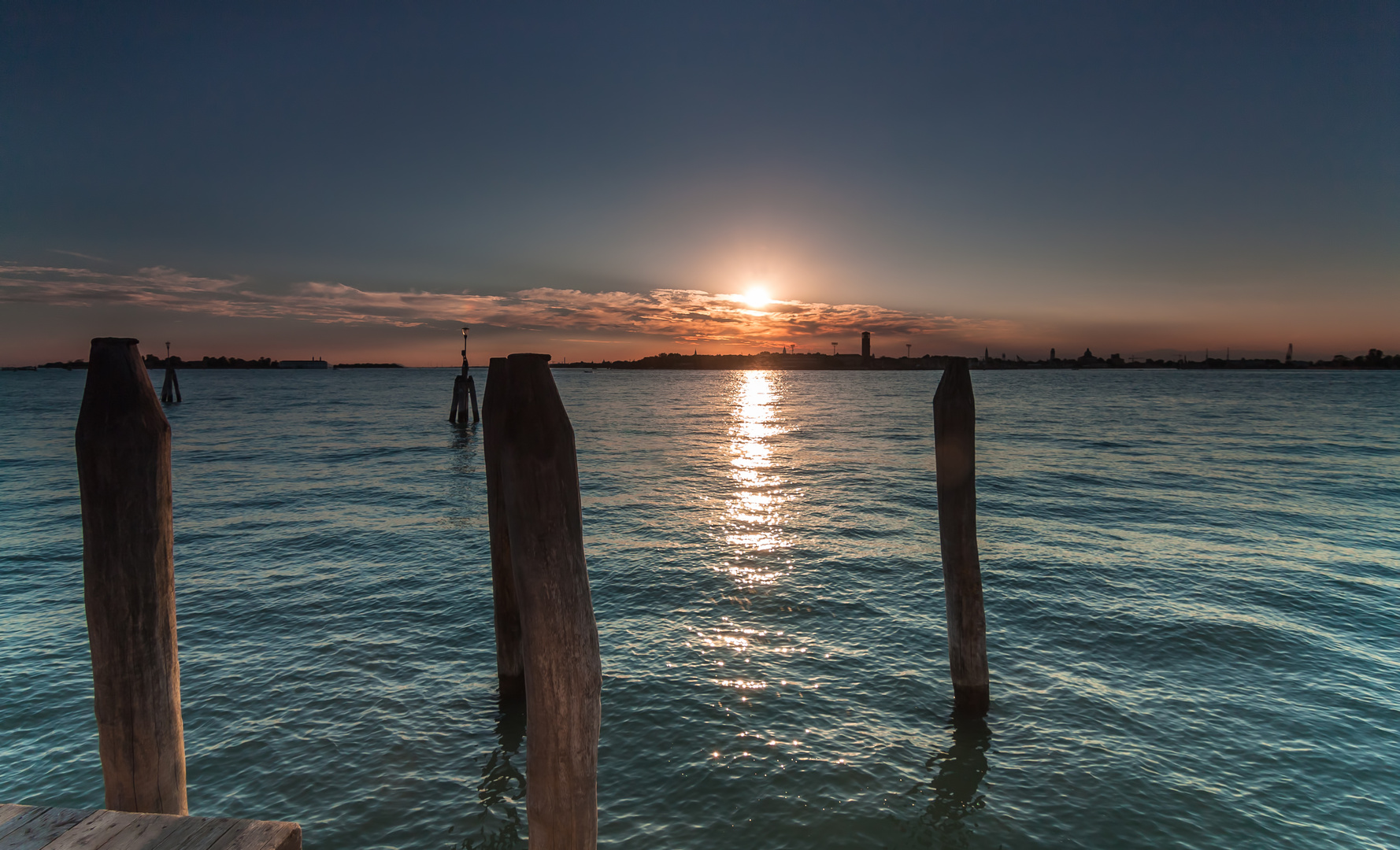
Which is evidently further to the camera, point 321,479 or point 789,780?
point 321,479

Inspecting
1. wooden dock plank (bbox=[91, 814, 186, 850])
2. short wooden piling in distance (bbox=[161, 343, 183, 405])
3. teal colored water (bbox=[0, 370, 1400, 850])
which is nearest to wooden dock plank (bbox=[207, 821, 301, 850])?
wooden dock plank (bbox=[91, 814, 186, 850])

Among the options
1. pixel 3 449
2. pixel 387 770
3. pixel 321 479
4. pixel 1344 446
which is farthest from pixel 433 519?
pixel 1344 446

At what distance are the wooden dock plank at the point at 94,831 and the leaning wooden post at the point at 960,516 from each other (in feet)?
22.3

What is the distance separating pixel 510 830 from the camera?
19.4 feet

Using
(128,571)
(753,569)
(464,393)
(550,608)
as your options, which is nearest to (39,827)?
(128,571)

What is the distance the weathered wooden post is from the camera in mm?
3887

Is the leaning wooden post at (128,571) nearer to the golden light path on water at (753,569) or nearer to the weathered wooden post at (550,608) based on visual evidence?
the weathered wooden post at (550,608)

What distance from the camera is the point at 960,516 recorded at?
7.39 m

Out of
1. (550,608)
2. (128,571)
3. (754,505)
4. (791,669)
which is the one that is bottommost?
(791,669)

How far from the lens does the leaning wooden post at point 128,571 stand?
374cm

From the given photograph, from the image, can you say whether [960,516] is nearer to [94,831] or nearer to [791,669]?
[791,669]

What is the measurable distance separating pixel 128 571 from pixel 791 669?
726 cm

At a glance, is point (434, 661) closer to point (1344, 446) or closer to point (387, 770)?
point (387, 770)

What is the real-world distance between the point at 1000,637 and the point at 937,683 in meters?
2.11
